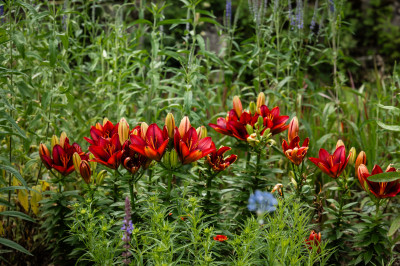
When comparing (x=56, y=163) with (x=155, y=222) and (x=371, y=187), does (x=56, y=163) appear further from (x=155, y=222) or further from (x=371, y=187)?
(x=371, y=187)

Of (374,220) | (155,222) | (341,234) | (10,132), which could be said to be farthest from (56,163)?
(374,220)

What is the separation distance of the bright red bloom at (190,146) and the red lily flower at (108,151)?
0.81 feet

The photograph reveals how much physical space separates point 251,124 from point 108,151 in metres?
0.70

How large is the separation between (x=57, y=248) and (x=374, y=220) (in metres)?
1.49

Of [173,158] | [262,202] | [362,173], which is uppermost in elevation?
[173,158]

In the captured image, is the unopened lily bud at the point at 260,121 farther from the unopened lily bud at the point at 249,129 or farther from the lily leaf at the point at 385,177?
the lily leaf at the point at 385,177

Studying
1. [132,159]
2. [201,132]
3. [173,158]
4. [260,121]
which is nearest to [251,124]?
[260,121]

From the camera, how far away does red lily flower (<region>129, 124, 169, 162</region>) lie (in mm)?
1712

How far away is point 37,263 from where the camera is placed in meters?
2.41

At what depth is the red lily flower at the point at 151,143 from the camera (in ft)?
5.62

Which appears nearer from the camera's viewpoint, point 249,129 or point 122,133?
point 122,133

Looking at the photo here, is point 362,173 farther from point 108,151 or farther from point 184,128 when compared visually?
point 108,151

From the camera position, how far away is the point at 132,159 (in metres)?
1.83

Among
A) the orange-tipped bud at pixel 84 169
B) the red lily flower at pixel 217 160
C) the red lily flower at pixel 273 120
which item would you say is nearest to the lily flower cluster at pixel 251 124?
the red lily flower at pixel 273 120
